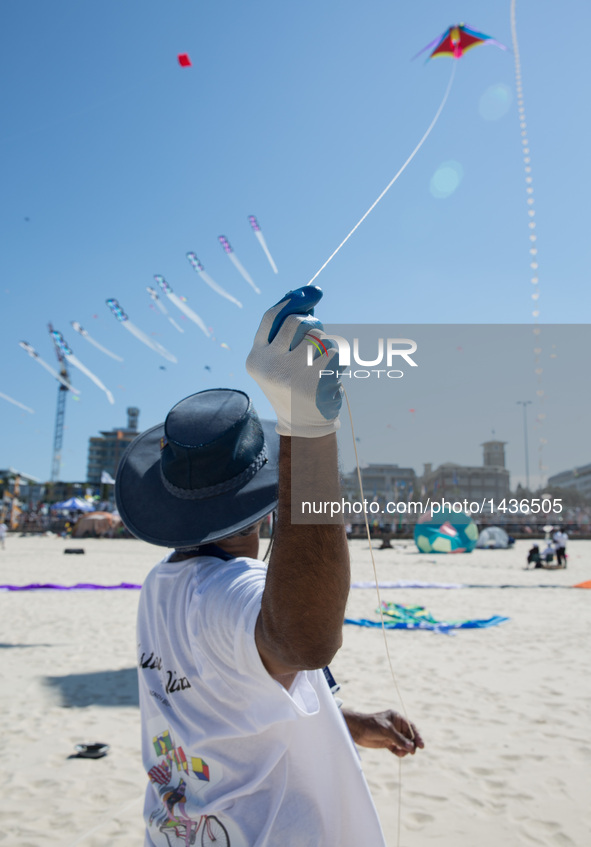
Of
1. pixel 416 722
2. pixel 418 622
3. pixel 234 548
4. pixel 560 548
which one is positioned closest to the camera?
pixel 234 548

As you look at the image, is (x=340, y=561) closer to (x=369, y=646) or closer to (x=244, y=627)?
(x=244, y=627)

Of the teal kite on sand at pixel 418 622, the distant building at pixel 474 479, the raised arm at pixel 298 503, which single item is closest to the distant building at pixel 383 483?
the distant building at pixel 474 479

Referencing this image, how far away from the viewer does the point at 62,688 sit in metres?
5.84

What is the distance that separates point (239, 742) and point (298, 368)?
88 centimetres

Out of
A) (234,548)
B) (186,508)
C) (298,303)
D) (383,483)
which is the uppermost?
(298,303)

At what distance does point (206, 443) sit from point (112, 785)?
3.60 metres

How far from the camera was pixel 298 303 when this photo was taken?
3.42ft

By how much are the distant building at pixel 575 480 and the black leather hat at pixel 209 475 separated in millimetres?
1149

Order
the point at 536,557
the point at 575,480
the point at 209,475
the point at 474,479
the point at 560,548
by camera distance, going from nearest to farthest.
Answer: the point at 209,475, the point at 474,479, the point at 575,480, the point at 536,557, the point at 560,548

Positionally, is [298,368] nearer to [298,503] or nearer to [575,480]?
[298,503]

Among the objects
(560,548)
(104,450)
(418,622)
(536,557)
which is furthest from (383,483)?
(104,450)

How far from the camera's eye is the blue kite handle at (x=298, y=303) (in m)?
1.04

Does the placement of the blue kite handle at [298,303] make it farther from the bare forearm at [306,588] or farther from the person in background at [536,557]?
the person in background at [536,557]

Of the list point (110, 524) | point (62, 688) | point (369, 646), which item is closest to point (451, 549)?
point (369, 646)
